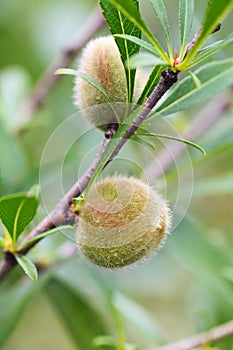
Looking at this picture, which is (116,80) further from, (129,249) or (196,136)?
(196,136)

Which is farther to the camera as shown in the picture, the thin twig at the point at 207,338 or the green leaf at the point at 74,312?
the green leaf at the point at 74,312

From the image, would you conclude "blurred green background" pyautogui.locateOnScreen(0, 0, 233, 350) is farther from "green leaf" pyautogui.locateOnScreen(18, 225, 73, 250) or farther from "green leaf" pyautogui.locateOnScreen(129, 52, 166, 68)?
"green leaf" pyautogui.locateOnScreen(129, 52, 166, 68)

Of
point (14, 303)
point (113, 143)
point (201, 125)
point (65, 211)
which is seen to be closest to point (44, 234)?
point (65, 211)

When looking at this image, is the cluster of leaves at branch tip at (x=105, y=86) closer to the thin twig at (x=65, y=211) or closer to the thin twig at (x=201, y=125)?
the thin twig at (x=65, y=211)

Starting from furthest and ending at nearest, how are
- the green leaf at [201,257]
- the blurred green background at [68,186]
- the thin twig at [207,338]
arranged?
1. the green leaf at [201,257]
2. the blurred green background at [68,186]
3. the thin twig at [207,338]

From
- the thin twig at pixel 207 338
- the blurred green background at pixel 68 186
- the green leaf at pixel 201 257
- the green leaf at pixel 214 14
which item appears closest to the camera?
the green leaf at pixel 214 14

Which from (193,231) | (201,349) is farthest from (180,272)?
(201,349)

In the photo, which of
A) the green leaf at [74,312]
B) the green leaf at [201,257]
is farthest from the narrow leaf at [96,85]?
the green leaf at [74,312]
